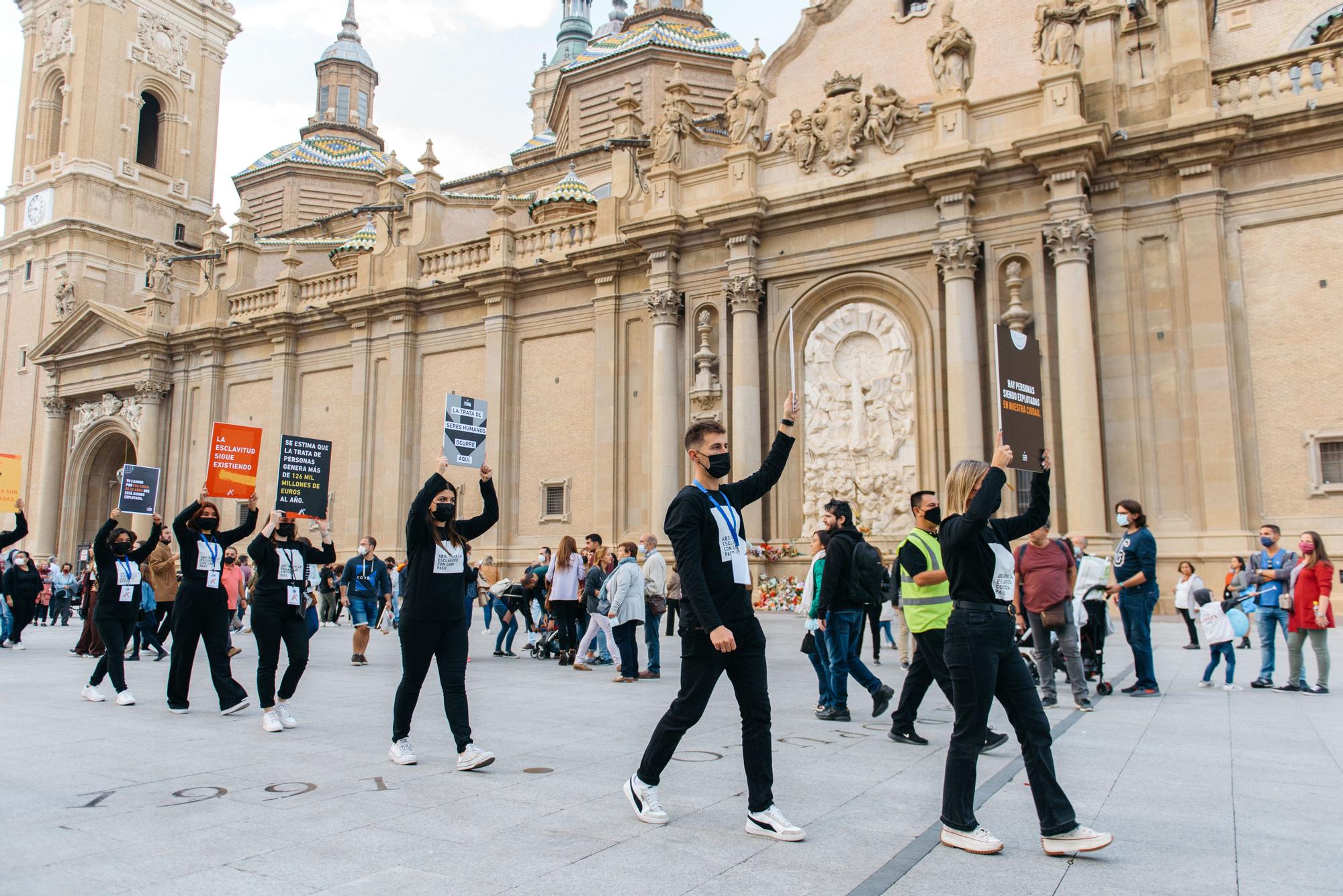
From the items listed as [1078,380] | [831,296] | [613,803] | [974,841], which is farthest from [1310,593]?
[831,296]

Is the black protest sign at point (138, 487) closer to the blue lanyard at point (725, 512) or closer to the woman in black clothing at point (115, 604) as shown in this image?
the woman in black clothing at point (115, 604)

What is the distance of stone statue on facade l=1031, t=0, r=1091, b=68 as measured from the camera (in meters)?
20.5

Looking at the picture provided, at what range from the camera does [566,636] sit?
14320 mm

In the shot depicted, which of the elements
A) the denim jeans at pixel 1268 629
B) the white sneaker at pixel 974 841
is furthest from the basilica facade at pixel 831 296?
the white sneaker at pixel 974 841

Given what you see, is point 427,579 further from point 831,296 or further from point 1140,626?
point 831,296

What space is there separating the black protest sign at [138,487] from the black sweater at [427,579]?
691 inches

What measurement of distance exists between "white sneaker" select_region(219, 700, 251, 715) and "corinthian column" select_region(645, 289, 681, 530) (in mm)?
15274

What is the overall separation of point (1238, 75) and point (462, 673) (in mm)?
20289

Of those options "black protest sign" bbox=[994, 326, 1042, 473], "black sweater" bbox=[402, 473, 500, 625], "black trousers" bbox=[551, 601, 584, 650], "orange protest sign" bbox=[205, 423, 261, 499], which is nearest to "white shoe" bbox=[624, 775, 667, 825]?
"black sweater" bbox=[402, 473, 500, 625]

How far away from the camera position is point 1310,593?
10.3 m

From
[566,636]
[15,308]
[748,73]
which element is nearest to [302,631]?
[566,636]

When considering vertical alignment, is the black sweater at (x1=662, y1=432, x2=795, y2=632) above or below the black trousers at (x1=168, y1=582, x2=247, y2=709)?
above

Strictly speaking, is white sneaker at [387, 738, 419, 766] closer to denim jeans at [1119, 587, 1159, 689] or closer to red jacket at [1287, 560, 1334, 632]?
denim jeans at [1119, 587, 1159, 689]

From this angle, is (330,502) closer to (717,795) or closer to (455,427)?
(455,427)
